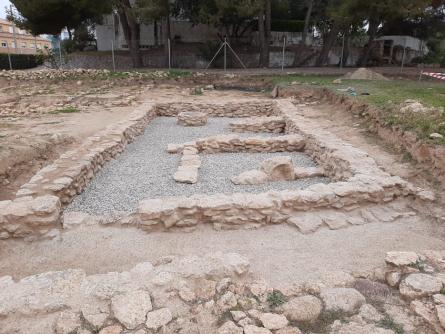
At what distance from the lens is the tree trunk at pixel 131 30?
61.6 feet

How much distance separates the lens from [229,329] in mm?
2740

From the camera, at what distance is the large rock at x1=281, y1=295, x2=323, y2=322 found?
289 cm

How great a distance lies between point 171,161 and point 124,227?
10.00 ft

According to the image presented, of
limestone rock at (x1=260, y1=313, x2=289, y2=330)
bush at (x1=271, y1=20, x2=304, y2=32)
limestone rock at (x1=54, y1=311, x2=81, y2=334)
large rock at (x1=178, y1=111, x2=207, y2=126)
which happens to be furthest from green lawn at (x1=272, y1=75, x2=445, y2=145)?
bush at (x1=271, y1=20, x2=304, y2=32)

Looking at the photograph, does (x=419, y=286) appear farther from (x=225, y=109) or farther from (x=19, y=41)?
(x=19, y=41)

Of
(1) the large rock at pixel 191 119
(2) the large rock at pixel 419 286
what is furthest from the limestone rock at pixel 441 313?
(1) the large rock at pixel 191 119

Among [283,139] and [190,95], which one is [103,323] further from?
[190,95]

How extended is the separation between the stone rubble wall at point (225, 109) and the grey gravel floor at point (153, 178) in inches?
150

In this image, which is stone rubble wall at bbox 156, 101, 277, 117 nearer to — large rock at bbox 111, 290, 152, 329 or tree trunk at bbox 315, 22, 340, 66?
tree trunk at bbox 315, 22, 340, 66

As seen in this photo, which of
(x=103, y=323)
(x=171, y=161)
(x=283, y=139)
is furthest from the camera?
(x=283, y=139)

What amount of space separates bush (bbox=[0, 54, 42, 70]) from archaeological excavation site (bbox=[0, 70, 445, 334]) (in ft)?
61.7

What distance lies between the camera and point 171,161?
7.61 metres

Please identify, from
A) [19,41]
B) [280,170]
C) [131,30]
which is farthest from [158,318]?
[19,41]

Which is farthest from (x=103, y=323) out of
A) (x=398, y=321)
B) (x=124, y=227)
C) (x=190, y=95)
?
(x=190, y=95)
